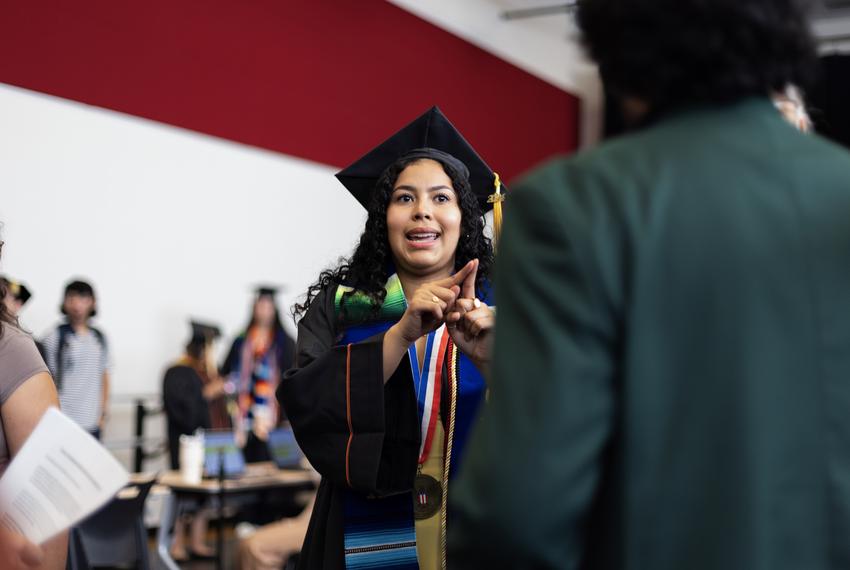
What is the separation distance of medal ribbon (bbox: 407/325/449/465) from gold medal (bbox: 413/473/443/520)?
44 mm

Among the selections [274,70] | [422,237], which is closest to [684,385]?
[422,237]

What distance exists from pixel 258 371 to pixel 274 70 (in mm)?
2775

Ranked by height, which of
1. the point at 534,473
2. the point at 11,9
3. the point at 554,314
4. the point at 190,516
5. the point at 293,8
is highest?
the point at 293,8

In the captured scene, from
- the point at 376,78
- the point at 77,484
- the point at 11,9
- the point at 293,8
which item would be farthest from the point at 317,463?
the point at 376,78

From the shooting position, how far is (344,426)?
1.95 meters

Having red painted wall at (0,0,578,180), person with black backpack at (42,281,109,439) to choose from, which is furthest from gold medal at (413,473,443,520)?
red painted wall at (0,0,578,180)

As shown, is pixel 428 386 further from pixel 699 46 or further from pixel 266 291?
pixel 266 291

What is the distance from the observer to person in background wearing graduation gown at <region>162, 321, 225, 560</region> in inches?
278

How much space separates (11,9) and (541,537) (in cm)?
666

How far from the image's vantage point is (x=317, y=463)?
1967 millimetres

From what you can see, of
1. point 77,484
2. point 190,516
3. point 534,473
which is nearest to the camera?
point 534,473

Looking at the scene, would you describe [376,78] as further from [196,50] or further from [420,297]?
[420,297]

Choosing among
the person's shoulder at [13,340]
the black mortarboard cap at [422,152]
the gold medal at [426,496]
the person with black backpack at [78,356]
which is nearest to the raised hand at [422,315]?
the gold medal at [426,496]

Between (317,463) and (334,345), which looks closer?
(317,463)
